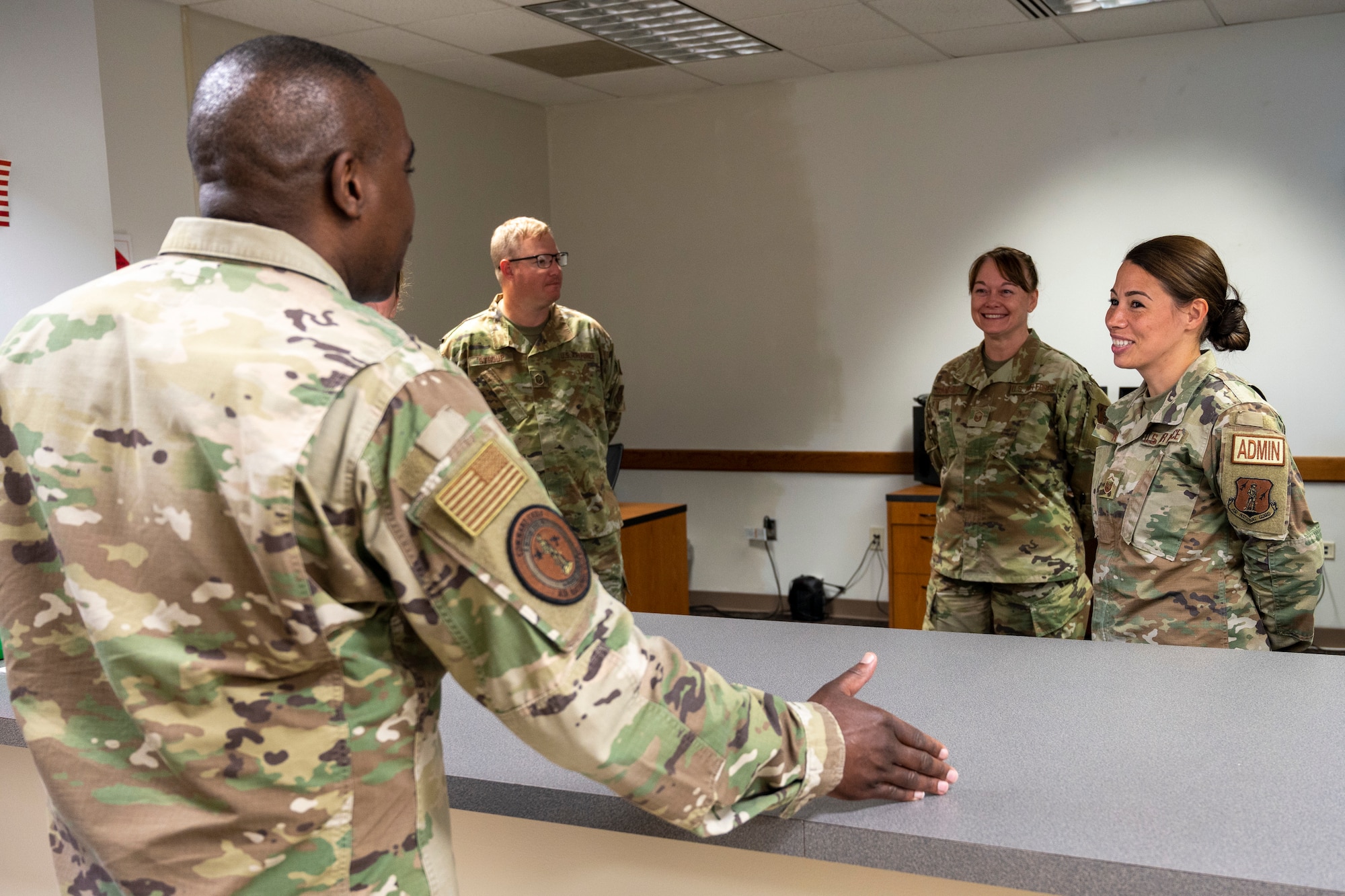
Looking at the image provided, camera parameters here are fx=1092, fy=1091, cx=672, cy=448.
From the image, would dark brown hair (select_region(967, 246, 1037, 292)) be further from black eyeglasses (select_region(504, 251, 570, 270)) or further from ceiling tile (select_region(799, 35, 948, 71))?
ceiling tile (select_region(799, 35, 948, 71))

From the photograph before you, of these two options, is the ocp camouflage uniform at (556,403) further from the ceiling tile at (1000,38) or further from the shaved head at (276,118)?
the shaved head at (276,118)

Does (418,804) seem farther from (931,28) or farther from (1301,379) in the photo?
(1301,379)

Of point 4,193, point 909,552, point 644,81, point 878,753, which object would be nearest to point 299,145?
point 878,753

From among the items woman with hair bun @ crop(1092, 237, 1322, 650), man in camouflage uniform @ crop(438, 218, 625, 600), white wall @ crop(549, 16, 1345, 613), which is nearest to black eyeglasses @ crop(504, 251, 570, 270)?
man in camouflage uniform @ crop(438, 218, 625, 600)

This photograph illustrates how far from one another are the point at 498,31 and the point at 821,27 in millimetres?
1285

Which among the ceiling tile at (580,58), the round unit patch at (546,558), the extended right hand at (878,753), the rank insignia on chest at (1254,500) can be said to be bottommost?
the extended right hand at (878,753)

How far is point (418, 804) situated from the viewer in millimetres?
902

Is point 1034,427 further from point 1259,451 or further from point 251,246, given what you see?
point 251,246

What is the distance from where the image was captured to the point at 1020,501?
9.82ft

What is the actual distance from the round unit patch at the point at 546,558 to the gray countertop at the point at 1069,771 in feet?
1.41

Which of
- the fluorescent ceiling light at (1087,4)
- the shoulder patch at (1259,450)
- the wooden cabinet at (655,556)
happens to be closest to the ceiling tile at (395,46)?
the wooden cabinet at (655,556)

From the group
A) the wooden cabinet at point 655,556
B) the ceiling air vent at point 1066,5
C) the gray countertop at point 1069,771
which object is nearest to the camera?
the gray countertop at point 1069,771

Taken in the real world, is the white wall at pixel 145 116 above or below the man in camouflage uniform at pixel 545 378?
above

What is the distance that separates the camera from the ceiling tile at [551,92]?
17.4ft
